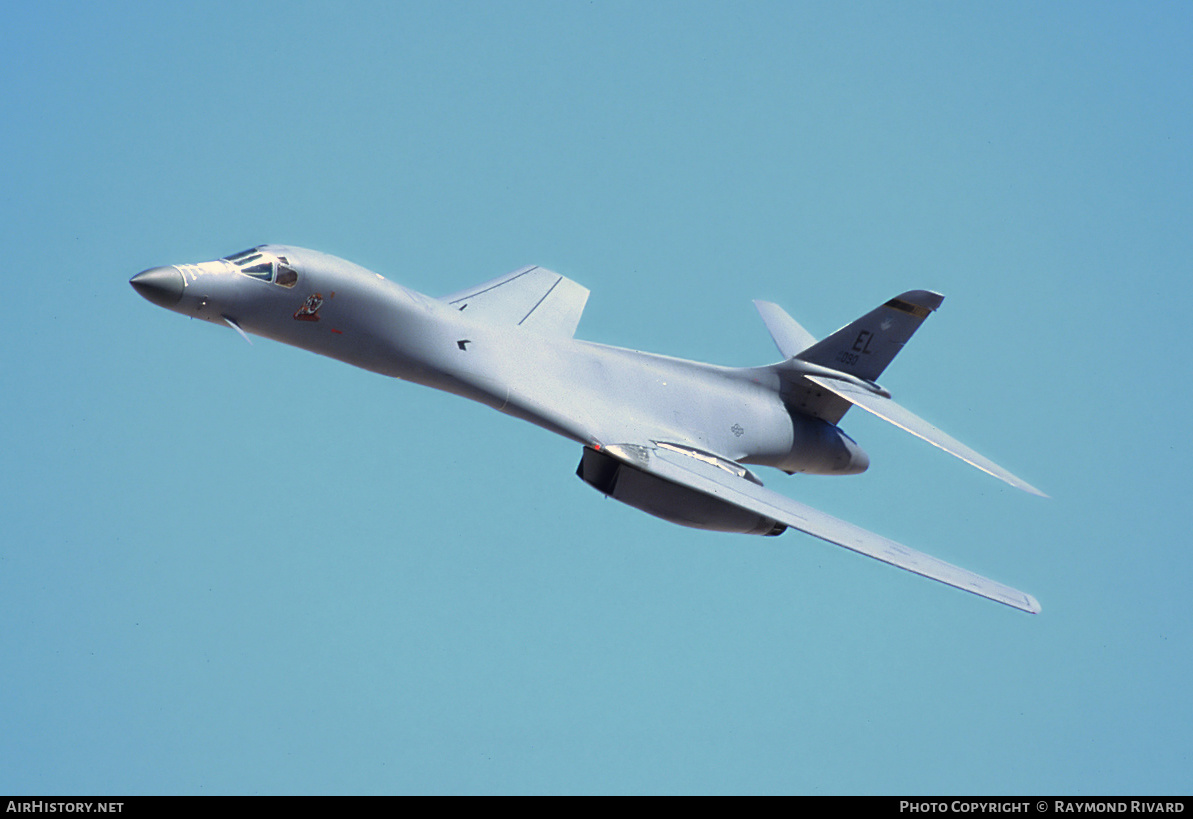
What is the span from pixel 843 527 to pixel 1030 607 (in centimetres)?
241

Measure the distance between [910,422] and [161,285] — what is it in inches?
430

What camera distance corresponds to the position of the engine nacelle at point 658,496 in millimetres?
15391

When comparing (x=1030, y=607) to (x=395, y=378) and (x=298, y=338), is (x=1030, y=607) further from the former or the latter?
(x=298, y=338)

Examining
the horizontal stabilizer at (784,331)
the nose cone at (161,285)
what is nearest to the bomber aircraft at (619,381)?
the nose cone at (161,285)

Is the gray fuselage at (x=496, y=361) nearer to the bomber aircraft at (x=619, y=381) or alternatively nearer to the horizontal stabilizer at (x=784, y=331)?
the bomber aircraft at (x=619, y=381)

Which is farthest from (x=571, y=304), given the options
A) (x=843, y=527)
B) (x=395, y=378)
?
(x=843, y=527)

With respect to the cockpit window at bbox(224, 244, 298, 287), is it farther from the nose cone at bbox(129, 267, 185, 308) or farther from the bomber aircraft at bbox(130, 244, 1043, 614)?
the nose cone at bbox(129, 267, 185, 308)

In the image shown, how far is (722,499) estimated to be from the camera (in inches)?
585

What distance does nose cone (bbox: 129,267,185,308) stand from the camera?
43.6 feet

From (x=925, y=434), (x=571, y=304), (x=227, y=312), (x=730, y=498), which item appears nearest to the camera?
(x=227, y=312)

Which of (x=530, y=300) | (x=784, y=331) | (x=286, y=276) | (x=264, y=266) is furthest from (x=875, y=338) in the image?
(x=264, y=266)

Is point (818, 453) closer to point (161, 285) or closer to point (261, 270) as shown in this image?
point (261, 270)

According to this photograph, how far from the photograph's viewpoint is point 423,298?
15266 millimetres

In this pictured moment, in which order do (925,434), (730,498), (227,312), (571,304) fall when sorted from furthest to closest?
(571,304) < (925,434) < (730,498) < (227,312)
